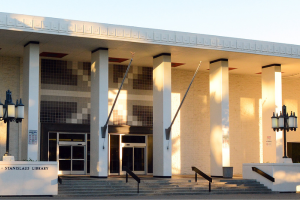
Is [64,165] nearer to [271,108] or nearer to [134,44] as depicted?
[134,44]

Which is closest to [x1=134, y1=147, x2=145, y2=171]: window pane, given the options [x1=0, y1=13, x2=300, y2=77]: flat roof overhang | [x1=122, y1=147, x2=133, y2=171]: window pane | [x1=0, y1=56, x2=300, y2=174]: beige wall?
[x1=122, y1=147, x2=133, y2=171]: window pane

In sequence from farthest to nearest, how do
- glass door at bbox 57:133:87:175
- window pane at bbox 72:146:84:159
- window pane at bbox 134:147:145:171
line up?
window pane at bbox 134:147:145:171
window pane at bbox 72:146:84:159
glass door at bbox 57:133:87:175

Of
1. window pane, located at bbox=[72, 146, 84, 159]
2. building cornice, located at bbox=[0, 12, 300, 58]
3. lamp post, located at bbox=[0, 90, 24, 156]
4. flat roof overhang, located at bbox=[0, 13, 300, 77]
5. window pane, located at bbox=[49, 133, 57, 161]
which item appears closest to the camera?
lamp post, located at bbox=[0, 90, 24, 156]

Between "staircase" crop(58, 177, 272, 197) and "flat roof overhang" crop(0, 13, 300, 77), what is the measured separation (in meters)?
6.33

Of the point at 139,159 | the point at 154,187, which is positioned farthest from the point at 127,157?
the point at 154,187

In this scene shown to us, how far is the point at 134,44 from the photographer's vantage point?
22188mm

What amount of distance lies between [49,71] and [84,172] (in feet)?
19.1

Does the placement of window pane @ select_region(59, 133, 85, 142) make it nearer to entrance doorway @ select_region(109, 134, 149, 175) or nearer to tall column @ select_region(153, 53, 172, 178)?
entrance doorway @ select_region(109, 134, 149, 175)

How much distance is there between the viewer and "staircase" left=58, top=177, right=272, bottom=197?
A: 18891 mm

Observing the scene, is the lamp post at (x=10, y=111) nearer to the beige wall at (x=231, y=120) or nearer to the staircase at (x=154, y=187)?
the staircase at (x=154, y=187)

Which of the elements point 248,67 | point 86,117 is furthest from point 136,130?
point 248,67

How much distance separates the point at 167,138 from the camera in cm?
2333

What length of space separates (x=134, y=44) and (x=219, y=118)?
636 centimetres

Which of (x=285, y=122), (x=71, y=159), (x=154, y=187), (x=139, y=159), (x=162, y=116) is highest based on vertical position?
(x=162, y=116)
